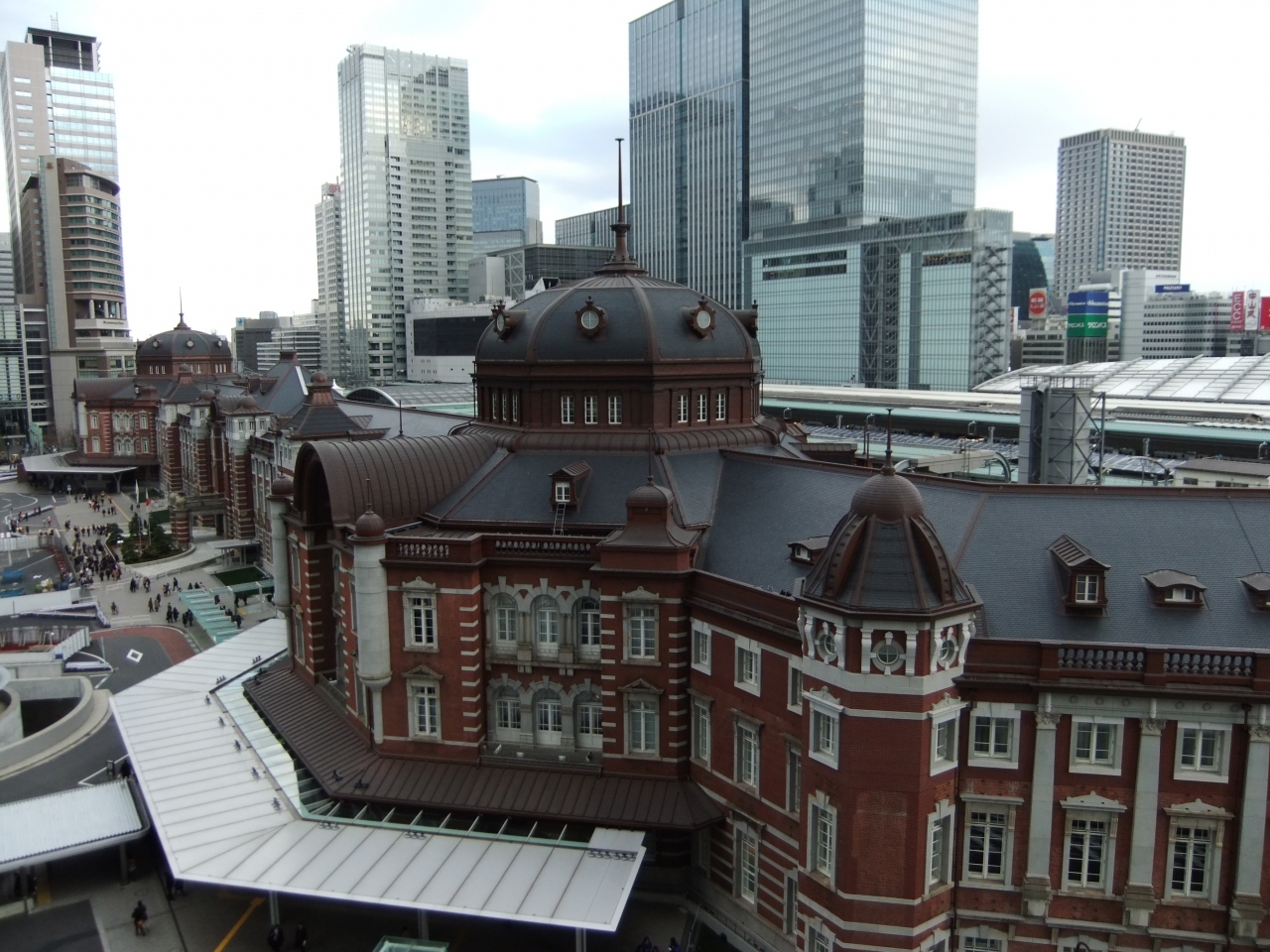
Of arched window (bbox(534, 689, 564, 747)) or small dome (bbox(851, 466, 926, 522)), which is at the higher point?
small dome (bbox(851, 466, 926, 522))

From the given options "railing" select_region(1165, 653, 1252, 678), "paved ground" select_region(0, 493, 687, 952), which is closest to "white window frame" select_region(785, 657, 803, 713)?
"paved ground" select_region(0, 493, 687, 952)

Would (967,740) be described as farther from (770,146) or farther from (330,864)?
(770,146)

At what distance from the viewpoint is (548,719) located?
43.2 meters

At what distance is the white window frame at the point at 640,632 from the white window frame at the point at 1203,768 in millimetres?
18201

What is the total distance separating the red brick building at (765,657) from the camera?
100 feet

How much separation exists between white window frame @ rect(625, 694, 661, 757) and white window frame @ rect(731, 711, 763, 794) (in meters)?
3.89

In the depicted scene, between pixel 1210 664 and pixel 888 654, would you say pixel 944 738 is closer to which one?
pixel 888 654

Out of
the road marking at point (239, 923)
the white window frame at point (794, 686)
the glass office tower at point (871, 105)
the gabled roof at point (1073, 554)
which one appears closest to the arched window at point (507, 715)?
the road marking at point (239, 923)

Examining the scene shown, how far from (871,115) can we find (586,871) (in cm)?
15864

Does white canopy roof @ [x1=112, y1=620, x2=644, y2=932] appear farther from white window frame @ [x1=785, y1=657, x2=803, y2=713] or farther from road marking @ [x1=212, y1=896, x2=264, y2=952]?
white window frame @ [x1=785, y1=657, x2=803, y2=713]

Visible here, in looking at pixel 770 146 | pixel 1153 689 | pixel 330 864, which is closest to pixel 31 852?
pixel 330 864

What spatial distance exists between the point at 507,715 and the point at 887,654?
19.2 metres

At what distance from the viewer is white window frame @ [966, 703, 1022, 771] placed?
31.4 meters

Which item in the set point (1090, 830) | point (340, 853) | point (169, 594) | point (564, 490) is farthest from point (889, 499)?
point (169, 594)
